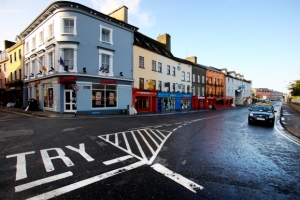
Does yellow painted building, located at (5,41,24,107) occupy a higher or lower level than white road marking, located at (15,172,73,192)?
higher

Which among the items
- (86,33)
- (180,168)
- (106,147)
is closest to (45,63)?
(86,33)

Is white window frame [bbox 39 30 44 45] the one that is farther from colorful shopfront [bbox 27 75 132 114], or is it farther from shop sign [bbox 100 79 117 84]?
shop sign [bbox 100 79 117 84]

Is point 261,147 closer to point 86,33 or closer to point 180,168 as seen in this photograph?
point 180,168

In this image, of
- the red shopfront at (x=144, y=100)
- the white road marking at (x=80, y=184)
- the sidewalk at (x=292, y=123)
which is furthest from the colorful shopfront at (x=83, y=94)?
the sidewalk at (x=292, y=123)

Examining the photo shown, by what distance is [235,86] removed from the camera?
56.9 m

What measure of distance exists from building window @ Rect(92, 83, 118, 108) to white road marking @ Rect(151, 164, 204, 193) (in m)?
15.4

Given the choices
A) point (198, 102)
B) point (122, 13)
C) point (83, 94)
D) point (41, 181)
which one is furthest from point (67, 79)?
point (198, 102)

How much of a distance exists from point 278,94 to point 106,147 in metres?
231

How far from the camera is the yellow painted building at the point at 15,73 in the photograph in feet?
86.5

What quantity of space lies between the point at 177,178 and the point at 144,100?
20.9m

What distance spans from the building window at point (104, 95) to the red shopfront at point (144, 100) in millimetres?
3106

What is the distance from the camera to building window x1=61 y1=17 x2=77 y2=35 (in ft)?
55.3

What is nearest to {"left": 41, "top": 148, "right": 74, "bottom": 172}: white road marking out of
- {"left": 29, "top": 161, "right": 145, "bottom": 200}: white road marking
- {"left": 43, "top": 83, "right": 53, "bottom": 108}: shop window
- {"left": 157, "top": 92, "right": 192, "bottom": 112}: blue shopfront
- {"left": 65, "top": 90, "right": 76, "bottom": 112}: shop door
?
{"left": 29, "top": 161, "right": 145, "bottom": 200}: white road marking

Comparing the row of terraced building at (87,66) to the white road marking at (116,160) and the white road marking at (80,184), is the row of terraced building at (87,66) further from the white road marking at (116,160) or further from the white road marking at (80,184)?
the white road marking at (80,184)
